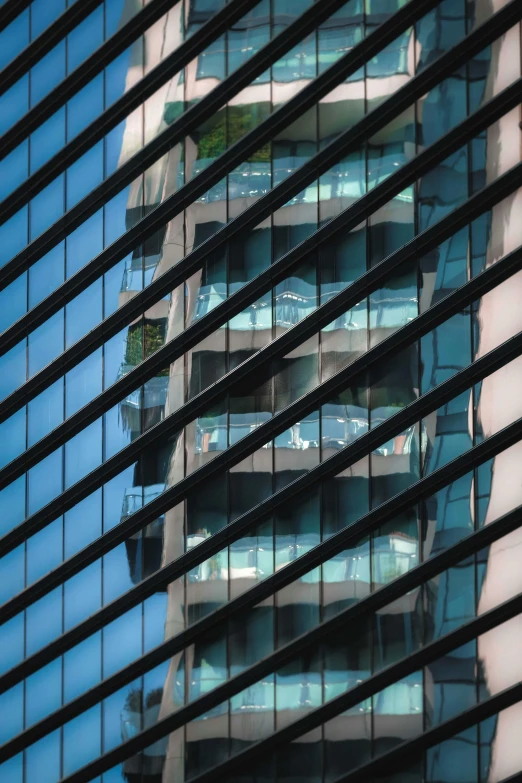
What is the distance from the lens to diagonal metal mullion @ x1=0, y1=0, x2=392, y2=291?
31.4m

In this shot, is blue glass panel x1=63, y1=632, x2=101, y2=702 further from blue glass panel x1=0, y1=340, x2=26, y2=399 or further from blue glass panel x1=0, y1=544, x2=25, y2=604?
blue glass panel x1=0, y1=340, x2=26, y2=399

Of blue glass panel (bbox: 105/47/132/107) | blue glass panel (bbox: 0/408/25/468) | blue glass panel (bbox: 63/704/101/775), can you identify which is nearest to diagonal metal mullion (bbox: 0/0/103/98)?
blue glass panel (bbox: 105/47/132/107)

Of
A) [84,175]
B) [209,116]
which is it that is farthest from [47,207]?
[209,116]

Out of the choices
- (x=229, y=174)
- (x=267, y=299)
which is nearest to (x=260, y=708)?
(x=267, y=299)

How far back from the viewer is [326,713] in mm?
30703

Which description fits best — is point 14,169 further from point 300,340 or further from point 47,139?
point 300,340

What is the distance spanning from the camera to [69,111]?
34.2 m

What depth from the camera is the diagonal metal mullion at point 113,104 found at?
3269 centimetres

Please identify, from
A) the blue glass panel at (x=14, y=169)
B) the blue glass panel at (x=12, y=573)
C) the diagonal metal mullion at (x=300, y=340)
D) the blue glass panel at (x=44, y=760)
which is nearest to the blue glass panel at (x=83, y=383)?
the diagonal metal mullion at (x=300, y=340)

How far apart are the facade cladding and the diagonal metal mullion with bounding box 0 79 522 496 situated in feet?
0.23

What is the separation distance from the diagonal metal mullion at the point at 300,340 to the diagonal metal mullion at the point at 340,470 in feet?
3.78

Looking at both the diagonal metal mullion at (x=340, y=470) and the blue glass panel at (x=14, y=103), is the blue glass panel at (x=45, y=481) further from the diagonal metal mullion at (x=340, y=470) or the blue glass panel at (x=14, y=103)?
the blue glass panel at (x=14, y=103)

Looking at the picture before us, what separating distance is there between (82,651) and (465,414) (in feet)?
37.4

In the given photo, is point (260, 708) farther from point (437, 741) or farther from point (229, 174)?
point (229, 174)
